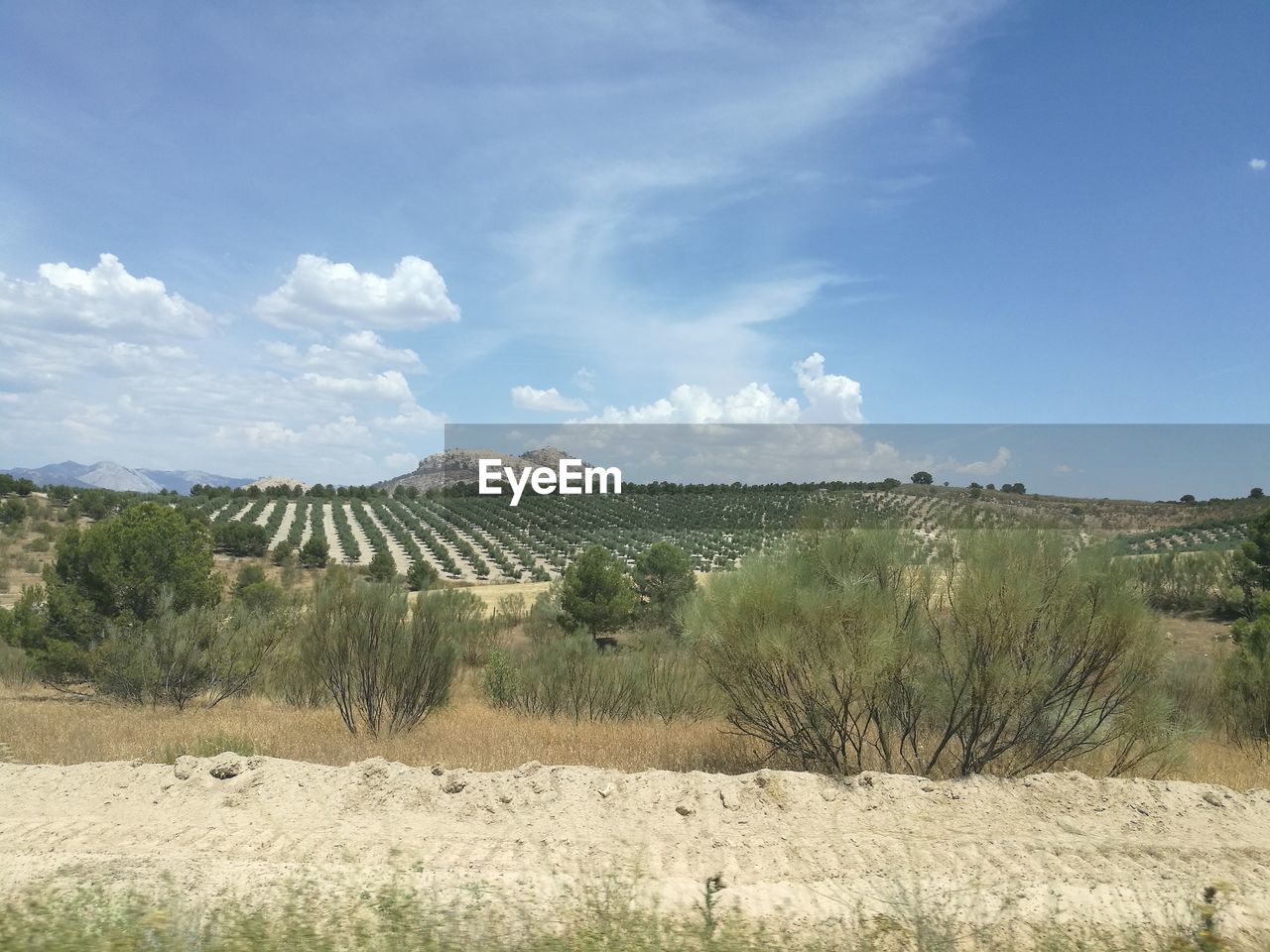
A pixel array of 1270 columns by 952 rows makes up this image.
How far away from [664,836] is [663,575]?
22.1 meters

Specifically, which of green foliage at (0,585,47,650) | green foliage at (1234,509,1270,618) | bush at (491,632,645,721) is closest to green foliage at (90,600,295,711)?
green foliage at (0,585,47,650)

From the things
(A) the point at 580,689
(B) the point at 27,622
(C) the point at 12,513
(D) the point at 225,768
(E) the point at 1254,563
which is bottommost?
(A) the point at 580,689

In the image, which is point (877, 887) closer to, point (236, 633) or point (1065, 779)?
point (1065, 779)

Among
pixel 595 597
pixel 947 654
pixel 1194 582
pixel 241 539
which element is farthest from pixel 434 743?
pixel 241 539

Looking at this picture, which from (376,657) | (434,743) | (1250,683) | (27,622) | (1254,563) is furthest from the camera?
(1254,563)

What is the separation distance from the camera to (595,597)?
2514 centimetres

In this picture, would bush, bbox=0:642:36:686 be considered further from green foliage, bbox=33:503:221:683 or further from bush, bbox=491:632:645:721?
bush, bbox=491:632:645:721

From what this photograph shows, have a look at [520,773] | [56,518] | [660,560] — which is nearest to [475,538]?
[56,518]

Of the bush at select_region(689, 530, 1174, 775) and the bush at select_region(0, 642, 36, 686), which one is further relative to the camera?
the bush at select_region(0, 642, 36, 686)

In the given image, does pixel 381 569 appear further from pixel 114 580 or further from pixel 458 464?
pixel 458 464

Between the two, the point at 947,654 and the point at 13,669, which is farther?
the point at 13,669

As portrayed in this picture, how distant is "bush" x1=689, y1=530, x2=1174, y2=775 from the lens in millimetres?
6773

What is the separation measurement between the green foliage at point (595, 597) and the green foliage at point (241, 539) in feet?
82.7

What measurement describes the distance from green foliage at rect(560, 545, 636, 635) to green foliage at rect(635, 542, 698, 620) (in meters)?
1.71
